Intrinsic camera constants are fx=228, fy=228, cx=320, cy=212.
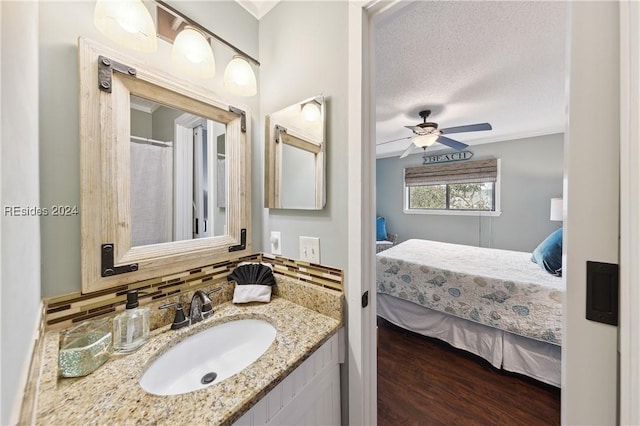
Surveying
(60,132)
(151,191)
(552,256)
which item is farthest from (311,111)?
(552,256)

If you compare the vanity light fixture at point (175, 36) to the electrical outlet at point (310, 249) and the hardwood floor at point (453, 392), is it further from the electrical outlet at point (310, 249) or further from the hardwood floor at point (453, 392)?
the hardwood floor at point (453, 392)

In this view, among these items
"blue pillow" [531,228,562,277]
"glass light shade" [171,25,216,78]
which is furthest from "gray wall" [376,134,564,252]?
"glass light shade" [171,25,216,78]

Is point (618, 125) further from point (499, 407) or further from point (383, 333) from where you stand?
point (383, 333)

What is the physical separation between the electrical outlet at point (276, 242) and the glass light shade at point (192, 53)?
0.72m

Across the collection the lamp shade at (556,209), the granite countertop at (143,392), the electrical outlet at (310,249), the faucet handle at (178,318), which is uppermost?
the lamp shade at (556,209)

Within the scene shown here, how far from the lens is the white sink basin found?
68 cm

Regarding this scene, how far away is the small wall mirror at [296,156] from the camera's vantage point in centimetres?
95

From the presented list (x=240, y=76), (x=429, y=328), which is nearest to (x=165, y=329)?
(x=240, y=76)

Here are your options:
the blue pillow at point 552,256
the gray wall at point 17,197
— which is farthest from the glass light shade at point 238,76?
the blue pillow at point 552,256

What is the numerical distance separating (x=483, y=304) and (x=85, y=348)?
2267mm

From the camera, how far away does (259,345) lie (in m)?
0.85

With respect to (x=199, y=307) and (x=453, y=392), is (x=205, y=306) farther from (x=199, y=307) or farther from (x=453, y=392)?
(x=453, y=392)

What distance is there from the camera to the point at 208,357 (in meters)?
0.81

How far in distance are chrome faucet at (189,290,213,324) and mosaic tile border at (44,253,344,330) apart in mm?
59
